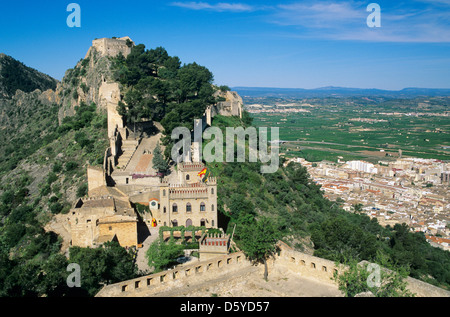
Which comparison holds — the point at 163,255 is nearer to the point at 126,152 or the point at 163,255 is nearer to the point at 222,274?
the point at 222,274

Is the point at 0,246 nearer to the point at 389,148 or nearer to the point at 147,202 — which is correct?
the point at 147,202

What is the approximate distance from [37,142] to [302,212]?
3814 cm

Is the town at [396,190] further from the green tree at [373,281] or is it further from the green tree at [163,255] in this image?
the green tree at [163,255]

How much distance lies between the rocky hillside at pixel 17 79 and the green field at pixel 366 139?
67286 mm

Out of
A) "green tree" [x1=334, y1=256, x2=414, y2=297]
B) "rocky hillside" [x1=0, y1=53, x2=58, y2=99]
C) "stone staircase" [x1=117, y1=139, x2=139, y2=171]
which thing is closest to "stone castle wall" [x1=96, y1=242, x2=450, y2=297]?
"green tree" [x1=334, y1=256, x2=414, y2=297]

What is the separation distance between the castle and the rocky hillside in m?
70.9

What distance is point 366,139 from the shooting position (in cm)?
13950

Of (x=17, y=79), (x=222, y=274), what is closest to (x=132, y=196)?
(x=222, y=274)

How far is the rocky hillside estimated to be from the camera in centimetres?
9369

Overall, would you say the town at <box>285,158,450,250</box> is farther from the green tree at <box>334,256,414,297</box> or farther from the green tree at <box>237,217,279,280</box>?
the green tree at <box>237,217,279,280</box>

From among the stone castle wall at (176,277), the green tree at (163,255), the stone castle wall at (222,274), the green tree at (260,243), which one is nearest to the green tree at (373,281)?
the stone castle wall at (222,274)

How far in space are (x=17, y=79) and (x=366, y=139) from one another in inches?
4413

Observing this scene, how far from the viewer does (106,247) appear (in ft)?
67.3
